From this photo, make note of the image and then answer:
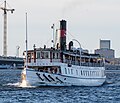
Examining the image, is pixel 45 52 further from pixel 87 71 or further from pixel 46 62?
pixel 87 71

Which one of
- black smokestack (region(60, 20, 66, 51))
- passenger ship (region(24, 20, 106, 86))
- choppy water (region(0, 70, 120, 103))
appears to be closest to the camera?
choppy water (region(0, 70, 120, 103))

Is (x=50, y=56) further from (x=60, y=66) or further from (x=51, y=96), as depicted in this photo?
(x=51, y=96)

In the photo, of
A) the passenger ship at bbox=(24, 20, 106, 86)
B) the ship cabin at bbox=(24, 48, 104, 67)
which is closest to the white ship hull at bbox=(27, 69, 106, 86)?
the passenger ship at bbox=(24, 20, 106, 86)

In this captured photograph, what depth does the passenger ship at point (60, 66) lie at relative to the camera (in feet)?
343

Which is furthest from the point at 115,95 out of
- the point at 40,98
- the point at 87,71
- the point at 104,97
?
the point at 87,71

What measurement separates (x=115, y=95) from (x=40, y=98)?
46.7 ft

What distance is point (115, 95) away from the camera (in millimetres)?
94688

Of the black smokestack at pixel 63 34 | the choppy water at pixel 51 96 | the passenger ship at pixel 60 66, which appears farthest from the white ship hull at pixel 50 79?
the black smokestack at pixel 63 34

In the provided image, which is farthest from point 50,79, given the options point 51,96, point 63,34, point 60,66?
point 51,96

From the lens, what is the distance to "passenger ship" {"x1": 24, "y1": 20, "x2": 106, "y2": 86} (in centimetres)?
10444

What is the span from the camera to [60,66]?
10694 cm

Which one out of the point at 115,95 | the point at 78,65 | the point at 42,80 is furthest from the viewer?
the point at 78,65

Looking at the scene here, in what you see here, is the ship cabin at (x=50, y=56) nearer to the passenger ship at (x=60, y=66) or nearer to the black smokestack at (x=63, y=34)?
the passenger ship at (x=60, y=66)

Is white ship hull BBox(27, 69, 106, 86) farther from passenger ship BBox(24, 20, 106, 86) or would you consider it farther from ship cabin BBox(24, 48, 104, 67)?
ship cabin BBox(24, 48, 104, 67)
